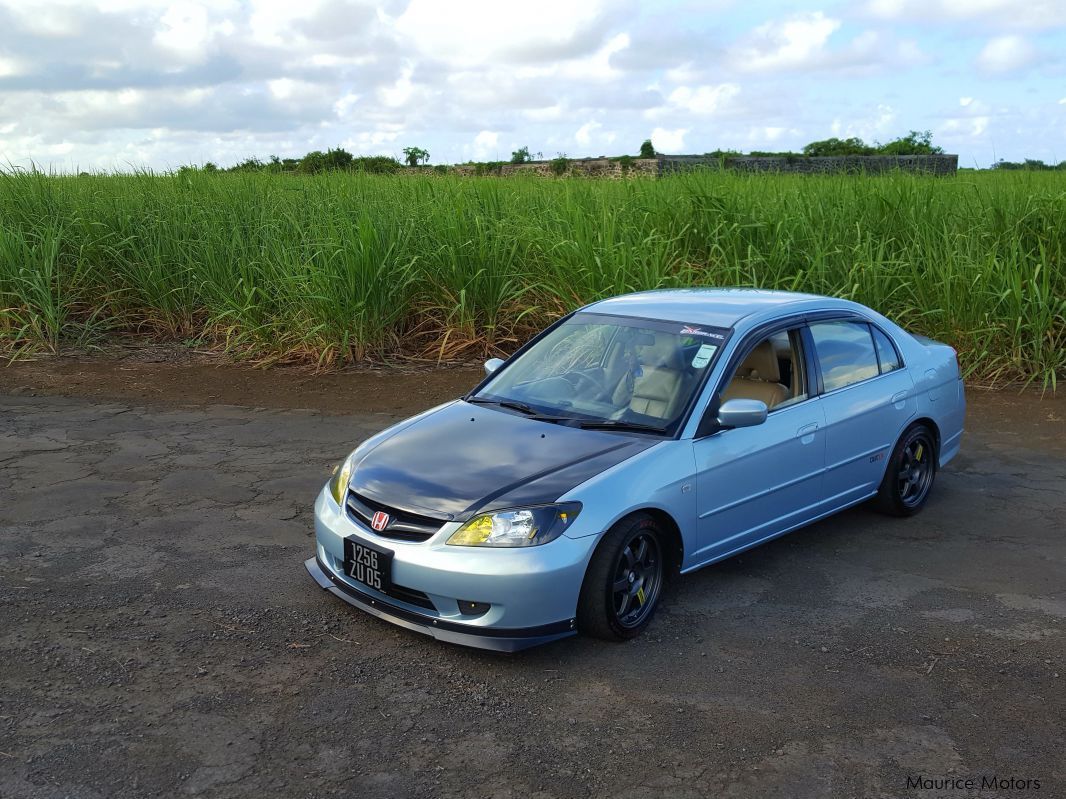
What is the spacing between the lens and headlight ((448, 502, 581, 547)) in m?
4.19

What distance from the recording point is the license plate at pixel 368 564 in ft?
14.2

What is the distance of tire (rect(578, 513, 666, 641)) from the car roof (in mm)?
1355

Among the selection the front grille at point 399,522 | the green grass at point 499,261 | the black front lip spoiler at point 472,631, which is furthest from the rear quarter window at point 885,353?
the green grass at point 499,261

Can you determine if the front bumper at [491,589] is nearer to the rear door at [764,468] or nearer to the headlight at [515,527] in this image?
the headlight at [515,527]

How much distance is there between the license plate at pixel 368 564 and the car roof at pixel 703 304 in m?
2.04

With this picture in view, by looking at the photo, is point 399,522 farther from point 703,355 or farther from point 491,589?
point 703,355

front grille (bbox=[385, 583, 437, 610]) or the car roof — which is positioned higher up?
the car roof

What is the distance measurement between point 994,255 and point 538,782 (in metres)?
8.35

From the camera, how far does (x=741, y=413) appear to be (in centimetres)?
480

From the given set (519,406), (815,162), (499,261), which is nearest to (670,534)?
(519,406)

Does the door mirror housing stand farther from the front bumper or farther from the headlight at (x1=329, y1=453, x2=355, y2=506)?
the headlight at (x1=329, y1=453, x2=355, y2=506)

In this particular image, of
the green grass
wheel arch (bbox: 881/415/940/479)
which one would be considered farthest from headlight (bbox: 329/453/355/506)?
the green grass

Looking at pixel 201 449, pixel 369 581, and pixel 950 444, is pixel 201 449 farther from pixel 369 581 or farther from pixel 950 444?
pixel 950 444

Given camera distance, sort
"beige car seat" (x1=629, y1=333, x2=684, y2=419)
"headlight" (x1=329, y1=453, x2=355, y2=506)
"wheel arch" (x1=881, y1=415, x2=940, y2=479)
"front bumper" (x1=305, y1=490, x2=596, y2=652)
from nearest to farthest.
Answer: "front bumper" (x1=305, y1=490, x2=596, y2=652)
"headlight" (x1=329, y1=453, x2=355, y2=506)
"beige car seat" (x1=629, y1=333, x2=684, y2=419)
"wheel arch" (x1=881, y1=415, x2=940, y2=479)
